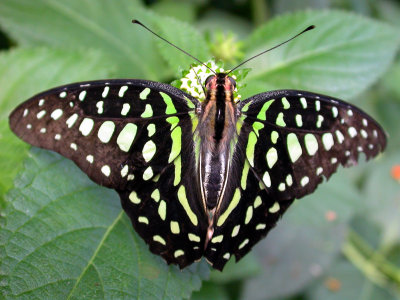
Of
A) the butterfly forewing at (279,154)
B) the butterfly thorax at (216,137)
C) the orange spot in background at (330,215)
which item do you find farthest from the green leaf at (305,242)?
the butterfly thorax at (216,137)

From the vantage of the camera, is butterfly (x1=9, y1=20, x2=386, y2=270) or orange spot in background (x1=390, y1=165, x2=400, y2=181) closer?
butterfly (x1=9, y1=20, x2=386, y2=270)

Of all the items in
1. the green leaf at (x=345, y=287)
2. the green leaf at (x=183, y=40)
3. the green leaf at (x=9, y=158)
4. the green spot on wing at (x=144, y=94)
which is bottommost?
the green leaf at (x=345, y=287)

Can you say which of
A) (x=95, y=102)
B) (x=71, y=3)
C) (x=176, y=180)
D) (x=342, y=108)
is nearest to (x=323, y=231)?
(x=342, y=108)

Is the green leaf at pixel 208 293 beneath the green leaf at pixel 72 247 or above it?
beneath

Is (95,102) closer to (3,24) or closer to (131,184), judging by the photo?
(131,184)

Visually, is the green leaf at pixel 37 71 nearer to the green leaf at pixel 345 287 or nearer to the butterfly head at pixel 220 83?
the butterfly head at pixel 220 83

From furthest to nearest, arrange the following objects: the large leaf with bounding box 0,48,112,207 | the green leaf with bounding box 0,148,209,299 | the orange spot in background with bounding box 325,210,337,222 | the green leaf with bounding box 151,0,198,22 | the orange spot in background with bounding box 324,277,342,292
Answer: the green leaf with bounding box 151,0,198,22 < the orange spot in background with bounding box 324,277,342,292 < the orange spot in background with bounding box 325,210,337,222 < the large leaf with bounding box 0,48,112,207 < the green leaf with bounding box 0,148,209,299

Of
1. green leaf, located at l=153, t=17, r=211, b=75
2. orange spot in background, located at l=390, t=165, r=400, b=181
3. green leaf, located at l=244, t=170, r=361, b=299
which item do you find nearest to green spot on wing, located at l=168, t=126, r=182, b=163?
green leaf, located at l=153, t=17, r=211, b=75

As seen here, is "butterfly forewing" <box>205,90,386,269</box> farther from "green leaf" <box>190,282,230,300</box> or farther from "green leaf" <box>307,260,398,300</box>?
"green leaf" <box>307,260,398,300</box>
